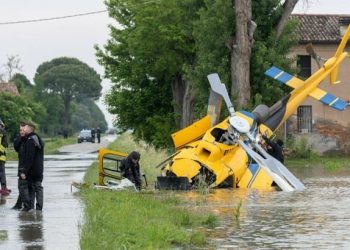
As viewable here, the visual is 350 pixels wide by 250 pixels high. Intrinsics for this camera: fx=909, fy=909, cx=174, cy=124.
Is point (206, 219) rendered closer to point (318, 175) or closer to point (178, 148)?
point (178, 148)

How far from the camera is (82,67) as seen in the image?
616 ft

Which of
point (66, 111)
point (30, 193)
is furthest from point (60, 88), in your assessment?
point (30, 193)

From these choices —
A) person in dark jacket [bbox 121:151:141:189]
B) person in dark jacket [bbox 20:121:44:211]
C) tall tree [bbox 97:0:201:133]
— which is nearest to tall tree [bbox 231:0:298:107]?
tall tree [bbox 97:0:201:133]

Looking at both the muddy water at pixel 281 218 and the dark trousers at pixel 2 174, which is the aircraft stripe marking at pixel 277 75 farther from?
the dark trousers at pixel 2 174

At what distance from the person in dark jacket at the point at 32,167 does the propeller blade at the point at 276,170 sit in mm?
7809

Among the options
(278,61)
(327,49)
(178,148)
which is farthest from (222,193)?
(327,49)

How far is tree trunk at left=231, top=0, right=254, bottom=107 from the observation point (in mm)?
35844

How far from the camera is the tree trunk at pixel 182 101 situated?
4812cm

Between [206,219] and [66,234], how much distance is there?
308cm

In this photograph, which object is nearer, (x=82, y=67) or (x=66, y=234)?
(x=66, y=234)

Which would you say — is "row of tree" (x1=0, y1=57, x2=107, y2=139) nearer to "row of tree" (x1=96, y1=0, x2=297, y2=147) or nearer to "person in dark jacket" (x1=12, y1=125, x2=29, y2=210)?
"row of tree" (x1=96, y1=0, x2=297, y2=147)

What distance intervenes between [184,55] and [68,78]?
134 metres

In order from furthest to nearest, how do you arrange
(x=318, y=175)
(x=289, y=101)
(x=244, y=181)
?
(x=318, y=175) → (x=289, y=101) → (x=244, y=181)

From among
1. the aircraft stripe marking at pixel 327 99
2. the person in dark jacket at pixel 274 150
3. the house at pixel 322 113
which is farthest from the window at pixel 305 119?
the person in dark jacket at pixel 274 150
